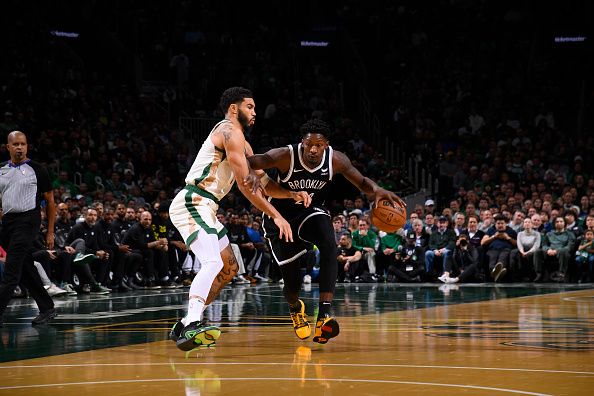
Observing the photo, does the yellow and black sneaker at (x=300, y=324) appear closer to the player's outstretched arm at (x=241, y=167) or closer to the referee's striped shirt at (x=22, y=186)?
the player's outstretched arm at (x=241, y=167)

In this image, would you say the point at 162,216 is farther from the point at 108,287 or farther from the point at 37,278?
the point at 37,278

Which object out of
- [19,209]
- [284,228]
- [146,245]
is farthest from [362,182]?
[146,245]

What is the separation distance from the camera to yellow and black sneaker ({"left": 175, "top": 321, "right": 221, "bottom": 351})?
22.8ft

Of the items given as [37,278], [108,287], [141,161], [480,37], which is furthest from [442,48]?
[37,278]

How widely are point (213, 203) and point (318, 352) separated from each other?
4.60 ft

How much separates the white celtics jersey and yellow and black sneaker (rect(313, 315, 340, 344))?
127 centimetres

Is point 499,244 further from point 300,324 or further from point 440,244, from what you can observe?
point 300,324

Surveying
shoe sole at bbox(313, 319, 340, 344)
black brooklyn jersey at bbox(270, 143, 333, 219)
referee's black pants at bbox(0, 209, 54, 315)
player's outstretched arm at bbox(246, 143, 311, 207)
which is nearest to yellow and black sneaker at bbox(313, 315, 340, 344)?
shoe sole at bbox(313, 319, 340, 344)

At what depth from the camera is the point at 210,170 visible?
24.7 feet

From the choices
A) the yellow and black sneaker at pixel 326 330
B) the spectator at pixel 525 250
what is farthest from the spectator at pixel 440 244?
the yellow and black sneaker at pixel 326 330

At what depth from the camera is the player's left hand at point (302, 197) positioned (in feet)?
26.0

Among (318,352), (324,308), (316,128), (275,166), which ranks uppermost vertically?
(316,128)

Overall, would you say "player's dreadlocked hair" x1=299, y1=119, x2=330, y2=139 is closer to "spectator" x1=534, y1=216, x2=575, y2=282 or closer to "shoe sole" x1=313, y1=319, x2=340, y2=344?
"shoe sole" x1=313, y1=319, x2=340, y2=344

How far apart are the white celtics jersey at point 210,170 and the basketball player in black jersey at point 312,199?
14.9 inches
